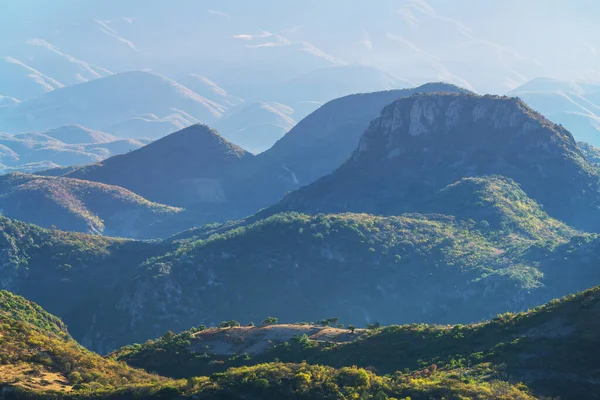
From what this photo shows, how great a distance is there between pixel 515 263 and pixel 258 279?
61863 mm

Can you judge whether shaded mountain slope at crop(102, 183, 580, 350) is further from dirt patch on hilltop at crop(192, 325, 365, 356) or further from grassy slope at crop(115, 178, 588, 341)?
dirt patch on hilltop at crop(192, 325, 365, 356)

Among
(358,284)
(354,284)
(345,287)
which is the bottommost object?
(345,287)

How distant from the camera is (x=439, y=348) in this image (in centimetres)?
9419

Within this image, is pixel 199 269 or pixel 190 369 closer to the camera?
pixel 190 369

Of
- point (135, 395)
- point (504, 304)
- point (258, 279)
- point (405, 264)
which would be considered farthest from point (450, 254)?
point (135, 395)

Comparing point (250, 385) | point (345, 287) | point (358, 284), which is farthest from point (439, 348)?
point (358, 284)

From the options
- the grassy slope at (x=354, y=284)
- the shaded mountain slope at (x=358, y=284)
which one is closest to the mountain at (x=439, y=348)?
the grassy slope at (x=354, y=284)

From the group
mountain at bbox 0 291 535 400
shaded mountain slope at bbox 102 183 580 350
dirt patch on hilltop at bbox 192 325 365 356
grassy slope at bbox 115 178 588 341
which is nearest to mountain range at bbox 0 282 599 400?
mountain at bbox 0 291 535 400

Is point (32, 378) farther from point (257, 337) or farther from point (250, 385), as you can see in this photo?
point (257, 337)

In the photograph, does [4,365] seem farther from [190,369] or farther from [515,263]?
[515,263]

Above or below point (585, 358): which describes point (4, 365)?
below

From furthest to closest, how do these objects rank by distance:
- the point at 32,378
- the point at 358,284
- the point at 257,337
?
the point at 358,284, the point at 257,337, the point at 32,378

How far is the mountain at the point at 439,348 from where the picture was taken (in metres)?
77.8

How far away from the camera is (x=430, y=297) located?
18675cm
